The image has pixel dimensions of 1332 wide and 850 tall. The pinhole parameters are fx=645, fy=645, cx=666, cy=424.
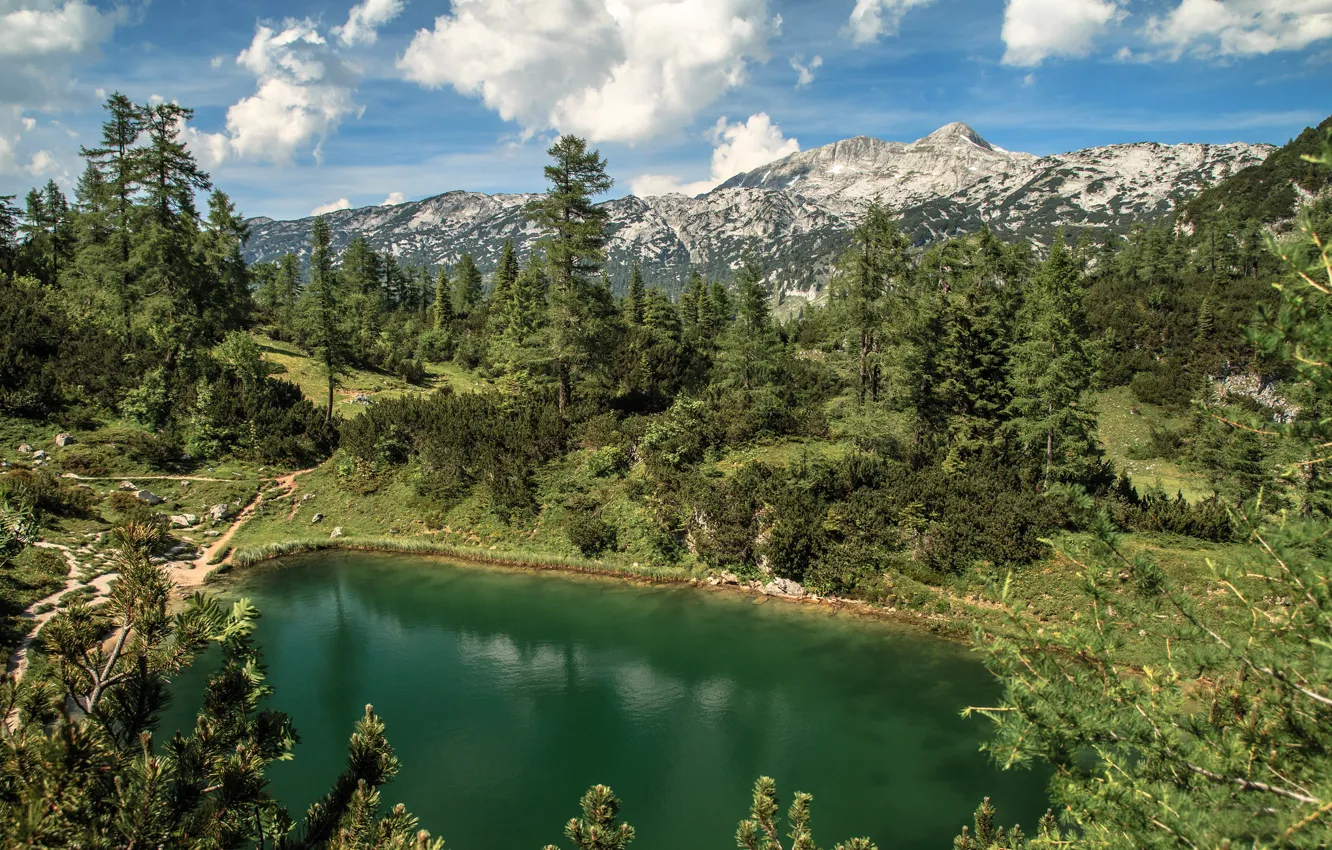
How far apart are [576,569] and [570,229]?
54.9 feet

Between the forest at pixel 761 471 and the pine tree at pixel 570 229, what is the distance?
177 millimetres

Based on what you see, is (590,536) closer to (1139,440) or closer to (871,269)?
(871,269)

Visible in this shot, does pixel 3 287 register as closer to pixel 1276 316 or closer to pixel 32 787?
pixel 32 787

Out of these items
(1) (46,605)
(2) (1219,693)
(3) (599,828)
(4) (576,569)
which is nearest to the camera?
(2) (1219,693)

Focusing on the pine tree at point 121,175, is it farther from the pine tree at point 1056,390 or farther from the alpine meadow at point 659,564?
the pine tree at point 1056,390

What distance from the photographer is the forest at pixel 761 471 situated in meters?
4.11

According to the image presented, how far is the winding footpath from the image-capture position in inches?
621

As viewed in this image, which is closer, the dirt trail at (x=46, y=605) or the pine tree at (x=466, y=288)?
the dirt trail at (x=46, y=605)

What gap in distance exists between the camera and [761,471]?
25766mm

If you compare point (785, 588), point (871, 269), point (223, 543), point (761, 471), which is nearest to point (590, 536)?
point (761, 471)

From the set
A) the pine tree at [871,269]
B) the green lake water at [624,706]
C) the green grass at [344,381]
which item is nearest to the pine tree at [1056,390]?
the pine tree at [871,269]

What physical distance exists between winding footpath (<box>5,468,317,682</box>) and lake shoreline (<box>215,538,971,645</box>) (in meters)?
0.68

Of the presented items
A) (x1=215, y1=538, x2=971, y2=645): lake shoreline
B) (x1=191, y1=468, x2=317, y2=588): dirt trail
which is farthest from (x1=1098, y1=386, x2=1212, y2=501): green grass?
(x1=191, y1=468, x2=317, y2=588): dirt trail

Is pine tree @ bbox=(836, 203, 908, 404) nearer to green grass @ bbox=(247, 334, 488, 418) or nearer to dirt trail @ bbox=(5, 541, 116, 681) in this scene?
dirt trail @ bbox=(5, 541, 116, 681)
